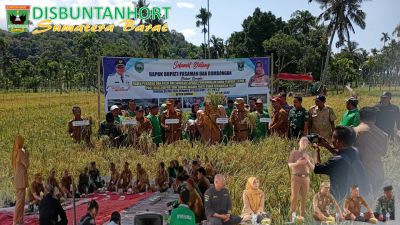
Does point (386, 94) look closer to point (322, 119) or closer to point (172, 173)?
point (322, 119)

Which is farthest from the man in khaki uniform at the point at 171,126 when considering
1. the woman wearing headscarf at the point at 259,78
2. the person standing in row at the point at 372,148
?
the person standing in row at the point at 372,148

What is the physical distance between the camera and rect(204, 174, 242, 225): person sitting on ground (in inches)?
119

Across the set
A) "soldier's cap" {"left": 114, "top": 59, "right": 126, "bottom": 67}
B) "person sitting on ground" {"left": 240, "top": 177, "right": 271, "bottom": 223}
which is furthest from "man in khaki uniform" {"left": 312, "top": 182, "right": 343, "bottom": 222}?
"soldier's cap" {"left": 114, "top": 59, "right": 126, "bottom": 67}

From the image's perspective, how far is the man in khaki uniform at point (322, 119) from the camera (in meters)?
5.35

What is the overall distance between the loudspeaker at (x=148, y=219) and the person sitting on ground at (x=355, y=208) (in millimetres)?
1918

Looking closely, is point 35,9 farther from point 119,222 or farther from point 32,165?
point 119,222

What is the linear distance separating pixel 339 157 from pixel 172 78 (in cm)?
387

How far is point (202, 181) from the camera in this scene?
3.32 m

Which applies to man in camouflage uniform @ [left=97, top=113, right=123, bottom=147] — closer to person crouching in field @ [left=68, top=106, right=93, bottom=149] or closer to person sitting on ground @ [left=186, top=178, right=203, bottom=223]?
person crouching in field @ [left=68, top=106, right=93, bottom=149]

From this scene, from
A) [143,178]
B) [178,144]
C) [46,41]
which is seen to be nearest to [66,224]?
[143,178]

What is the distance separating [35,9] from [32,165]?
1947mm

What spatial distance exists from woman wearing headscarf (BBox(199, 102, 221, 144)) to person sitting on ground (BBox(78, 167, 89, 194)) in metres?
2.29

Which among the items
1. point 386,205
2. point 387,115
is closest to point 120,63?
point 387,115

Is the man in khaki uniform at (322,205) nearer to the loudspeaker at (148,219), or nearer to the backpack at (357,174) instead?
the backpack at (357,174)
